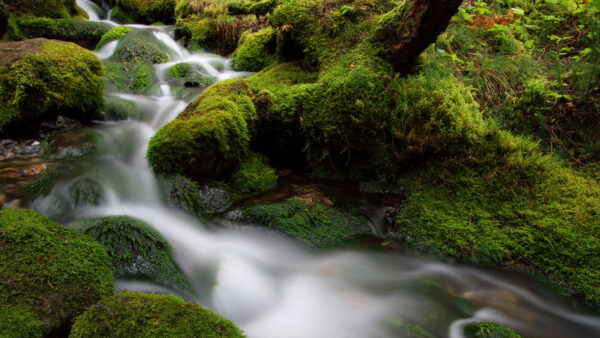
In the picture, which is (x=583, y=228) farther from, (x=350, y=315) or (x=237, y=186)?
(x=237, y=186)

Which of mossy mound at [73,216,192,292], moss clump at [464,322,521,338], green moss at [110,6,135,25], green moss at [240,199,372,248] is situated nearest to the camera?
moss clump at [464,322,521,338]

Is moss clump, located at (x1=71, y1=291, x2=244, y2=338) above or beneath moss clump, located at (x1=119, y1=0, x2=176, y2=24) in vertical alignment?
beneath

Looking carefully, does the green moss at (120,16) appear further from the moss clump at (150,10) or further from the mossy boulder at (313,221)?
the mossy boulder at (313,221)

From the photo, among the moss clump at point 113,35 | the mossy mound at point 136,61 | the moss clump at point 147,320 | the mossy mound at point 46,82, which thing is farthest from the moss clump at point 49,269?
the moss clump at point 113,35

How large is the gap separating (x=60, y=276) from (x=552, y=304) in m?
3.89

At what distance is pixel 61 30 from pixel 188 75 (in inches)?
179

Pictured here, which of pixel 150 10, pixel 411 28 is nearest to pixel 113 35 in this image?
pixel 150 10

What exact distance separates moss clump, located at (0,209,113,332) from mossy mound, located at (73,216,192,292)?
0.45 feet

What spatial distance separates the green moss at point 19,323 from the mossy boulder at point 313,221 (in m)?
1.92

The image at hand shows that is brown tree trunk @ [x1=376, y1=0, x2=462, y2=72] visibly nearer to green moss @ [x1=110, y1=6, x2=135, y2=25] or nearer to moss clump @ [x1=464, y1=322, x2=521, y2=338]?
moss clump @ [x1=464, y1=322, x2=521, y2=338]

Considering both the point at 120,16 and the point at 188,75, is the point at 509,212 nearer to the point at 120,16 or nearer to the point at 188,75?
the point at 188,75

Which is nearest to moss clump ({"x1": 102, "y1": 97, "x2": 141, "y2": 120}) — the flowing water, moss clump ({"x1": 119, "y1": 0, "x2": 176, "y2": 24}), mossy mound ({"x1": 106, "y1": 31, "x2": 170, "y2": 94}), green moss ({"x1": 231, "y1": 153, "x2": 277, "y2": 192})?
mossy mound ({"x1": 106, "y1": 31, "x2": 170, "y2": 94})

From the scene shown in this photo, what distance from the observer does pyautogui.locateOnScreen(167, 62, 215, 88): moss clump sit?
623 cm

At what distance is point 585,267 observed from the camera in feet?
9.43
